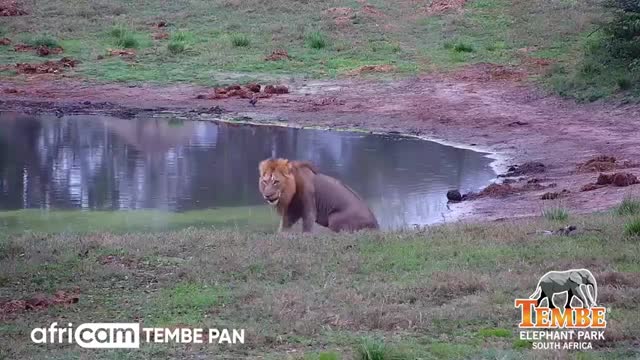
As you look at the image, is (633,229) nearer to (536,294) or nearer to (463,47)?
(536,294)

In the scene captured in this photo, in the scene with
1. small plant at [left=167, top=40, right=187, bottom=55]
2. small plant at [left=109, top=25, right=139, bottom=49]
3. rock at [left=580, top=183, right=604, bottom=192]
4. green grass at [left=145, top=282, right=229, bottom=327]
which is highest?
small plant at [left=109, top=25, right=139, bottom=49]

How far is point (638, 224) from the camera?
9820 mm

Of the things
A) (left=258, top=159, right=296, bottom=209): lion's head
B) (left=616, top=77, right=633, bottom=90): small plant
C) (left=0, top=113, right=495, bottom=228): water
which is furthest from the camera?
(left=616, top=77, right=633, bottom=90): small plant

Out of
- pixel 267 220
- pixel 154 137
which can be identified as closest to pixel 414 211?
pixel 267 220

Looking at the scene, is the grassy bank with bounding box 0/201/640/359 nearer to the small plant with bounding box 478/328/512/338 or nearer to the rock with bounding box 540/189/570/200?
the small plant with bounding box 478/328/512/338

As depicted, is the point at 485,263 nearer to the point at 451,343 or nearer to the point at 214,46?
the point at 451,343

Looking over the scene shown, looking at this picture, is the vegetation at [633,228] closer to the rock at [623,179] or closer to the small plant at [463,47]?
the rock at [623,179]

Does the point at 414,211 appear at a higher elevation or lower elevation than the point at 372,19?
lower

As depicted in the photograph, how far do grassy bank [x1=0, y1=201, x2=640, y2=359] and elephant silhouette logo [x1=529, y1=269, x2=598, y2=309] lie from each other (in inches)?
5.8

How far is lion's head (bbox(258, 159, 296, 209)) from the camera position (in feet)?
37.4

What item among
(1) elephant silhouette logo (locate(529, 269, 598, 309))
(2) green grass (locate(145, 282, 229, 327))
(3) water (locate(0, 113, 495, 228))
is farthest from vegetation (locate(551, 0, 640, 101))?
(2) green grass (locate(145, 282, 229, 327))

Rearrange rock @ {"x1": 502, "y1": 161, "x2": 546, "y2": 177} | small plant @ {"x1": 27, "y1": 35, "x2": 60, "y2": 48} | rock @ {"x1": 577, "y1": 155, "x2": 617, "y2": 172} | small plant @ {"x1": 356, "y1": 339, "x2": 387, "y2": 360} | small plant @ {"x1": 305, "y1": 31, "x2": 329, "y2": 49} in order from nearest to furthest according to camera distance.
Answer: small plant @ {"x1": 356, "y1": 339, "x2": 387, "y2": 360} → rock @ {"x1": 577, "y1": 155, "x2": 617, "y2": 172} → rock @ {"x1": 502, "y1": 161, "x2": 546, "y2": 177} → small plant @ {"x1": 305, "y1": 31, "x2": 329, "y2": 49} → small plant @ {"x1": 27, "y1": 35, "x2": 60, "y2": 48}

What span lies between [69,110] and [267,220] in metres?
10.1

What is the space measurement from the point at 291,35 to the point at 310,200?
1678 cm
